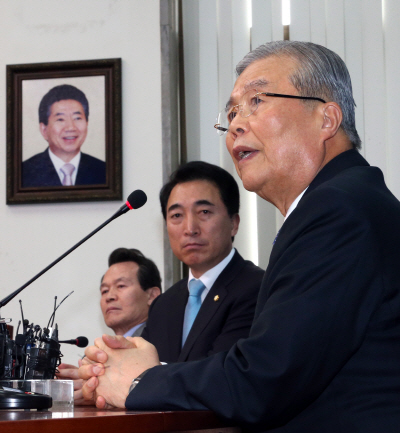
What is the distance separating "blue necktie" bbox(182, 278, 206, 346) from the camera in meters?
2.79

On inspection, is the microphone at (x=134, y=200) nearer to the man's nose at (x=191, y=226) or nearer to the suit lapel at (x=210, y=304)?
the suit lapel at (x=210, y=304)

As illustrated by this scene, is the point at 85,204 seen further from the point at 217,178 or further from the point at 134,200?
the point at 134,200

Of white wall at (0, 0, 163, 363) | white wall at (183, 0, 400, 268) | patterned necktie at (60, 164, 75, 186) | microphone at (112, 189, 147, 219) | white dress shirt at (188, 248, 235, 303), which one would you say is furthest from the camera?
patterned necktie at (60, 164, 75, 186)

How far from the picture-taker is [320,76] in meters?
1.73

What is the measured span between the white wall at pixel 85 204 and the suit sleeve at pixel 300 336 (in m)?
2.78

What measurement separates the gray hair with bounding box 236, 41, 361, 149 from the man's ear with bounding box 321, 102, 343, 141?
3 centimetres

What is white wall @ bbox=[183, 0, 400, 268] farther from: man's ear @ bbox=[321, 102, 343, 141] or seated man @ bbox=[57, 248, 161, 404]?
man's ear @ bbox=[321, 102, 343, 141]

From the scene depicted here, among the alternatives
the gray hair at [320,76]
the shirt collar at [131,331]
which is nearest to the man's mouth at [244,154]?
the gray hair at [320,76]

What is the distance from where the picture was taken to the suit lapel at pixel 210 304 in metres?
2.54

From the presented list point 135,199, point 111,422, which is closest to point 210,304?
point 135,199

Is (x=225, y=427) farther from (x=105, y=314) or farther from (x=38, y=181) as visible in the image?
(x=38, y=181)

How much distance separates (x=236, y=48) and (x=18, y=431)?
3521 millimetres

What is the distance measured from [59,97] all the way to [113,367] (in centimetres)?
314

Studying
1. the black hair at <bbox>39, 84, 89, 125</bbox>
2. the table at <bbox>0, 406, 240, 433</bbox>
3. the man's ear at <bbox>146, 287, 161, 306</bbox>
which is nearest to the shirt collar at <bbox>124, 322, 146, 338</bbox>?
the man's ear at <bbox>146, 287, 161, 306</bbox>
